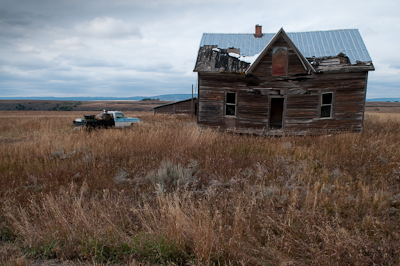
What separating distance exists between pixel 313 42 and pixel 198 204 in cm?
1345

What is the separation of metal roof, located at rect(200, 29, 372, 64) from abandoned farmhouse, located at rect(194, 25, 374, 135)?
0.05 m

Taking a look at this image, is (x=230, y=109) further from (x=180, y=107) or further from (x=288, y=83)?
(x=180, y=107)

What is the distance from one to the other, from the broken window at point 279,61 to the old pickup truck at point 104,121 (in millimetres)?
9540

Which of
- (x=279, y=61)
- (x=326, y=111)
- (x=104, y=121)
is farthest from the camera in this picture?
(x=104, y=121)

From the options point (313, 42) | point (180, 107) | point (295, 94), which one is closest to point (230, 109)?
point (295, 94)

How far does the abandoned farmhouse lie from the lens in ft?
39.4

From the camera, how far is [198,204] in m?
4.38

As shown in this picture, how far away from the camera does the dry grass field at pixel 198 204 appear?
2910 millimetres

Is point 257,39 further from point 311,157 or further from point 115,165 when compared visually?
point 115,165

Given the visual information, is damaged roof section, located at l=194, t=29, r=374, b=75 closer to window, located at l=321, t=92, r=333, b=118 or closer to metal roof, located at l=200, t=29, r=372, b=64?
metal roof, located at l=200, t=29, r=372, b=64

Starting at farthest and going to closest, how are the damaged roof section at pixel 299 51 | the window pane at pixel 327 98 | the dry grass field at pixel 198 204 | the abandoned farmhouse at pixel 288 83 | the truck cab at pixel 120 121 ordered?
the truck cab at pixel 120 121 → the window pane at pixel 327 98 → the abandoned farmhouse at pixel 288 83 → the damaged roof section at pixel 299 51 → the dry grass field at pixel 198 204

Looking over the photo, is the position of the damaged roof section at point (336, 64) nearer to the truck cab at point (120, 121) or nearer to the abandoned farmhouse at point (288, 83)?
the abandoned farmhouse at point (288, 83)

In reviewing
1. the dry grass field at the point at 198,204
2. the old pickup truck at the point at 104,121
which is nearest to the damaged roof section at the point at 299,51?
the dry grass field at the point at 198,204

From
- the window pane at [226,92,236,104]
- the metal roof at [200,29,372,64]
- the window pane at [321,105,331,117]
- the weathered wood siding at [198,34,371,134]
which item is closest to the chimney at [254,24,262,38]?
the metal roof at [200,29,372,64]
